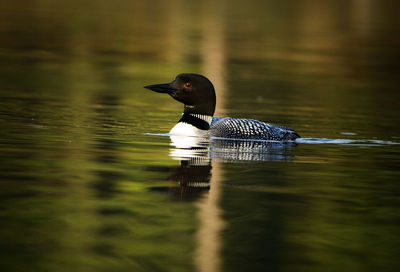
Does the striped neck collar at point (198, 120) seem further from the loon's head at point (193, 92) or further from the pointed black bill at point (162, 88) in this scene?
the pointed black bill at point (162, 88)

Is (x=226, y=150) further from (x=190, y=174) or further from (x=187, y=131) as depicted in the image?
(x=190, y=174)

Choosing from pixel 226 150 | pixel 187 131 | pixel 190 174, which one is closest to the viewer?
pixel 190 174

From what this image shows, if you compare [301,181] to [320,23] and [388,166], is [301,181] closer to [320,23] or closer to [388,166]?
[388,166]

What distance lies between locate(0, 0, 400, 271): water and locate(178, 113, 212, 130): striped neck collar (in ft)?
1.07

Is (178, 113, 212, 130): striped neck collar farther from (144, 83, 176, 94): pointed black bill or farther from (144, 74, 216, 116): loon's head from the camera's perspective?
(144, 83, 176, 94): pointed black bill

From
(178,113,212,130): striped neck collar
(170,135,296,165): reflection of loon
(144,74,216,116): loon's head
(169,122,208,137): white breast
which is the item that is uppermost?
(144,74,216,116): loon's head

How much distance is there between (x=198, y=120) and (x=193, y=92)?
1.02ft

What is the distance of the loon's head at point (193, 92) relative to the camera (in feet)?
36.1

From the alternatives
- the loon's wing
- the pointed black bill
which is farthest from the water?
the pointed black bill

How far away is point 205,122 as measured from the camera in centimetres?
1098

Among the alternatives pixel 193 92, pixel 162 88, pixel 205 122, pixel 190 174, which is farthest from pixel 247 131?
pixel 190 174

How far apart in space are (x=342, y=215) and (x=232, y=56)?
19.2 m

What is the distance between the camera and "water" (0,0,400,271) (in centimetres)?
545

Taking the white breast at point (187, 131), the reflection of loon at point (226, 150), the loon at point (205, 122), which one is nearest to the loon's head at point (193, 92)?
the loon at point (205, 122)
